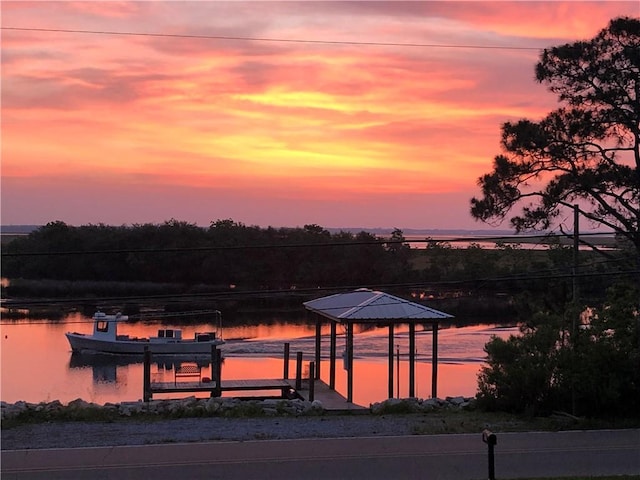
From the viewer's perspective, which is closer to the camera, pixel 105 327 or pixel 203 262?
pixel 105 327

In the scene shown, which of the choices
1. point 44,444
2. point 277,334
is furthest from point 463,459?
point 277,334

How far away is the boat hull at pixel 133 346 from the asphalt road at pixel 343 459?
22.0m

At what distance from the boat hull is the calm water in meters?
0.43

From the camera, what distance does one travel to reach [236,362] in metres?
33.4

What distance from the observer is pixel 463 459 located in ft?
37.2

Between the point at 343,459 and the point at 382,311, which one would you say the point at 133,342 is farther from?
the point at 343,459

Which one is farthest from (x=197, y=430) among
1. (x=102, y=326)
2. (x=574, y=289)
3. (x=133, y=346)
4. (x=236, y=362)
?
(x=102, y=326)

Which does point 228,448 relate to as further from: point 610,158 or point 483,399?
point 610,158

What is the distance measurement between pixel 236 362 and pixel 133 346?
4909 mm

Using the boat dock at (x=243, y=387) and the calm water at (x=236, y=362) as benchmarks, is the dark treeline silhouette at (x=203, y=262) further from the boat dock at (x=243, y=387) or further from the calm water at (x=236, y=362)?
the boat dock at (x=243, y=387)

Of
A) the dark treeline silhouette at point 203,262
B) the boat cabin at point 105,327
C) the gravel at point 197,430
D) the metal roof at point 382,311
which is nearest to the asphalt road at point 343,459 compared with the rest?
the gravel at point 197,430

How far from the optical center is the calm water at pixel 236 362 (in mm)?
27072

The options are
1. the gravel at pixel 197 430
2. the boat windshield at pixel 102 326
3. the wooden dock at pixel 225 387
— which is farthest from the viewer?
the boat windshield at pixel 102 326

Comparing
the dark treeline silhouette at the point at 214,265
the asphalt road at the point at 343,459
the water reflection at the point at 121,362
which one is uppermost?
the dark treeline silhouette at the point at 214,265
